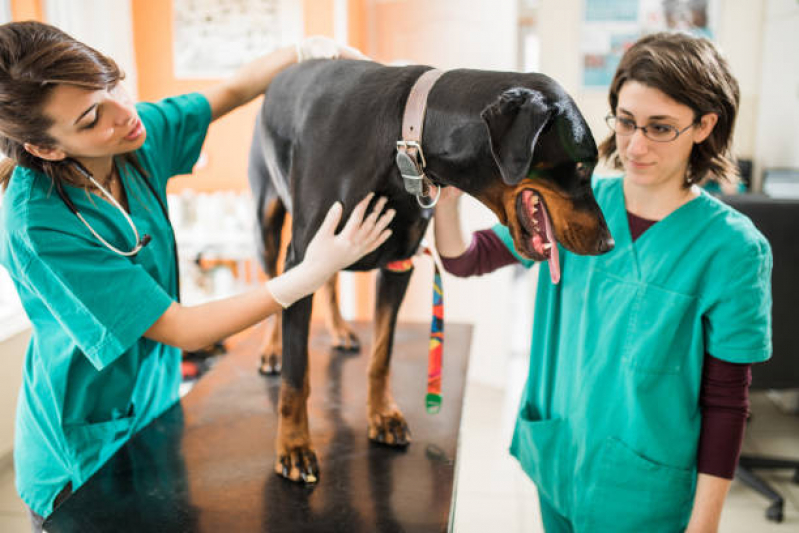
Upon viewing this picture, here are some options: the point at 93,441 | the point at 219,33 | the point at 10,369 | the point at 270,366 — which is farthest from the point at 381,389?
the point at 219,33

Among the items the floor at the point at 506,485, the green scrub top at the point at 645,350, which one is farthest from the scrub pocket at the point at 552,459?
the floor at the point at 506,485

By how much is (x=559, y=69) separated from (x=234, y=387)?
2.57m

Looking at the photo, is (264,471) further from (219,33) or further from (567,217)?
(219,33)

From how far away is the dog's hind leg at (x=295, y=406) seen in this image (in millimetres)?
1216

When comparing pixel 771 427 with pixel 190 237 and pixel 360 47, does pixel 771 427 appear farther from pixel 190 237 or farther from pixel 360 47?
pixel 190 237

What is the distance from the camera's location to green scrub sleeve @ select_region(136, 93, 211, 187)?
139 cm

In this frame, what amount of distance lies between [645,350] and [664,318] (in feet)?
0.23

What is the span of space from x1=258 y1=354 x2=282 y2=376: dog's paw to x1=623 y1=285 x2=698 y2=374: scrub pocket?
3.29 ft

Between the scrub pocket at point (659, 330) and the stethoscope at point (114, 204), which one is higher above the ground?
the stethoscope at point (114, 204)

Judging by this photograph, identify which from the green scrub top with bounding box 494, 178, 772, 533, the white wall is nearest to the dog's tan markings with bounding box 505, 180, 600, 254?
the green scrub top with bounding box 494, 178, 772, 533

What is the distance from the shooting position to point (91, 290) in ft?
3.44

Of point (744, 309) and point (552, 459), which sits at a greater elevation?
point (744, 309)

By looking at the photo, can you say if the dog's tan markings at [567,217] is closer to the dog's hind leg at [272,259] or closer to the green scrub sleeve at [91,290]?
the green scrub sleeve at [91,290]

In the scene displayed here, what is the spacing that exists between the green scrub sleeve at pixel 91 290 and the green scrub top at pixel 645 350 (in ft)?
2.71
